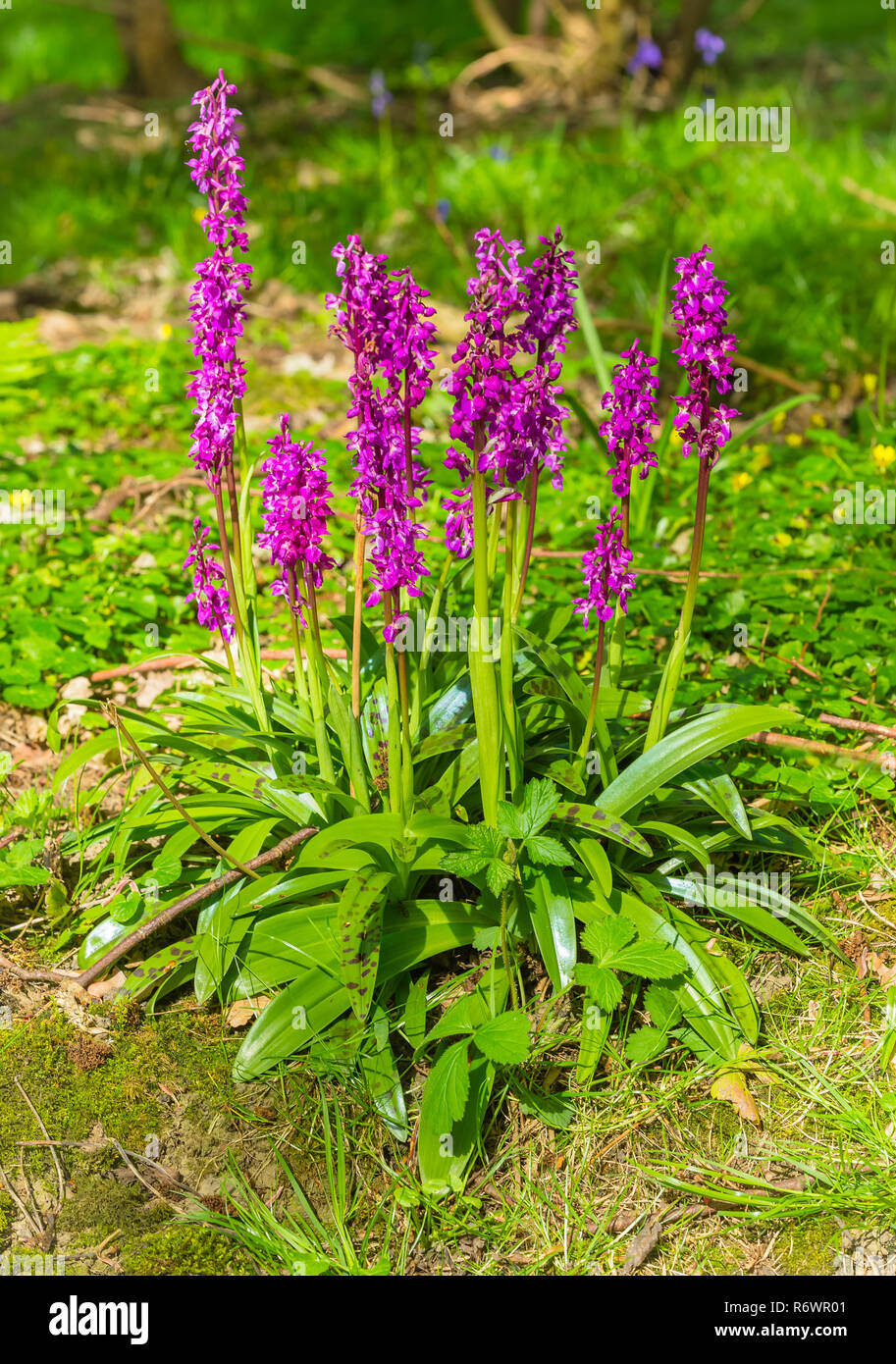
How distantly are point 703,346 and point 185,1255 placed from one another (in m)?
2.00

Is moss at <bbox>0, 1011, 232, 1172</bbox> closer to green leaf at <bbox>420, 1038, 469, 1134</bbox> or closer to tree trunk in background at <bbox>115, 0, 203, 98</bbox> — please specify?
green leaf at <bbox>420, 1038, 469, 1134</bbox>

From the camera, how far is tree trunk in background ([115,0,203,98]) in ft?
27.9

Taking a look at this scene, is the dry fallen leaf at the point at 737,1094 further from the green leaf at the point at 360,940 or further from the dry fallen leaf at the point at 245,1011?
the dry fallen leaf at the point at 245,1011

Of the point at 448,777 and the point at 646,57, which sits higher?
the point at 646,57

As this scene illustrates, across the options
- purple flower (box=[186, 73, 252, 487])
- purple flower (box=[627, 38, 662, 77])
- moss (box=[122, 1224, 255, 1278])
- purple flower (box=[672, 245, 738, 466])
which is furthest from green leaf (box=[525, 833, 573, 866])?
purple flower (box=[627, 38, 662, 77])

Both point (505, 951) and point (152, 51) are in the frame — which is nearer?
point (505, 951)

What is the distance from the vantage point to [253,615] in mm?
2838

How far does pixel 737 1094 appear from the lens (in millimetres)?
2451

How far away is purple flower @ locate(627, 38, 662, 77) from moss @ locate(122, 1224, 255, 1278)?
7184 millimetres

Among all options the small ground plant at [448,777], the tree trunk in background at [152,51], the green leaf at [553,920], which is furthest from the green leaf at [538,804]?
the tree trunk in background at [152,51]

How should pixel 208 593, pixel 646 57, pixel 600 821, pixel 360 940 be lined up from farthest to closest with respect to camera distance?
1. pixel 646 57
2. pixel 208 593
3. pixel 600 821
4. pixel 360 940

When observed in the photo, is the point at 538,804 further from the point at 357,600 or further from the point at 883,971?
the point at 883,971

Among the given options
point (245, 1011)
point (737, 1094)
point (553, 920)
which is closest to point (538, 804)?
point (553, 920)

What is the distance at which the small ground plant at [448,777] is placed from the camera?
7.42 feet
